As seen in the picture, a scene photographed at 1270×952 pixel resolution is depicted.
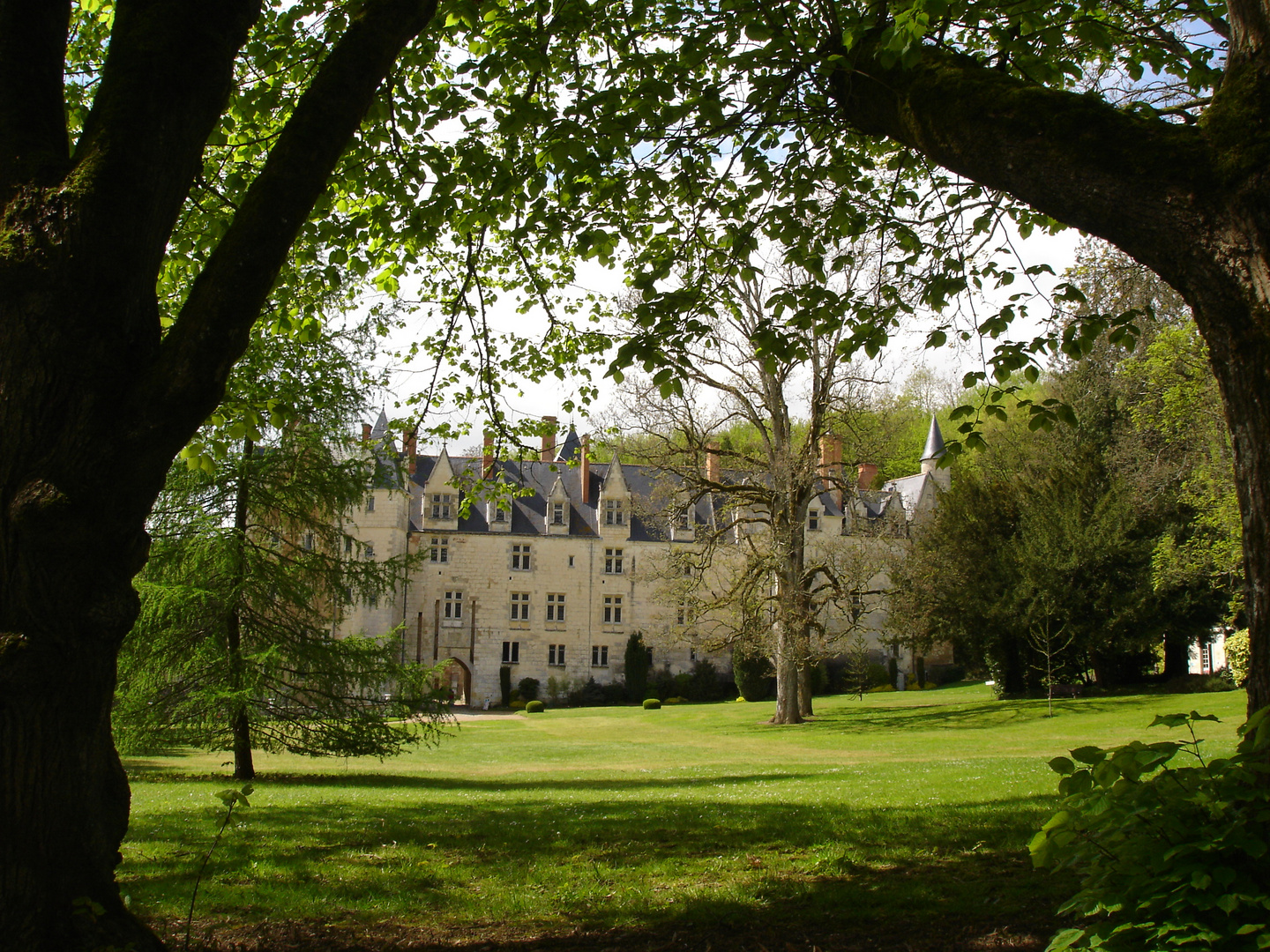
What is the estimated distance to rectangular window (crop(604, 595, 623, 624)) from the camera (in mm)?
43719

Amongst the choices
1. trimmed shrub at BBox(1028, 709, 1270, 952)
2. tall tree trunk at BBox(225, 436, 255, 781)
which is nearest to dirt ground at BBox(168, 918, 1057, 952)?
trimmed shrub at BBox(1028, 709, 1270, 952)

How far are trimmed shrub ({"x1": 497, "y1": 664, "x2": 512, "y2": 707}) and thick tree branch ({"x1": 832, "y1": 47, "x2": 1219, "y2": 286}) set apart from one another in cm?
3943

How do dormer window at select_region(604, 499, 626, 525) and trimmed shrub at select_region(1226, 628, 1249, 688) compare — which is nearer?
trimmed shrub at select_region(1226, 628, 1249, 688)

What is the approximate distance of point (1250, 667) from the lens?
340 cm

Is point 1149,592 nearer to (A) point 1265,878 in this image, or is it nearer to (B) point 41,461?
(A) point 1265,878

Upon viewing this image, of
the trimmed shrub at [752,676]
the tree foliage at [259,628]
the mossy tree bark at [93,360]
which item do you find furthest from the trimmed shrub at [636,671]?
the mossy tree bark at [93,360]

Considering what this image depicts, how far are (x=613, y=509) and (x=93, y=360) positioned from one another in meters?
41.1

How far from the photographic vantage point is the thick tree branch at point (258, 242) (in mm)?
3480

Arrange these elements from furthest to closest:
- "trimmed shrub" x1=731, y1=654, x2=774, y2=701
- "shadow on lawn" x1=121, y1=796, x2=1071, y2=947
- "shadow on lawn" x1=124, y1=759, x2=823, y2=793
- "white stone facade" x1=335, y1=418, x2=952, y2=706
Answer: "white stone facade" x1=335, y1=418, x2=952, y2=706
"trimmed shrub" x1=731, y1=654, x2=774, y2=701
"shadow on lawn" x1=124, y1=759, x2=823, y2=793
"shadow on lawn" x1=121, y1=796, x2=1071, y2=947

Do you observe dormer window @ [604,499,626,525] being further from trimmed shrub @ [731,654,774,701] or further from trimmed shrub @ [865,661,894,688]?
trimmed shrub @ [865,661,894,688]

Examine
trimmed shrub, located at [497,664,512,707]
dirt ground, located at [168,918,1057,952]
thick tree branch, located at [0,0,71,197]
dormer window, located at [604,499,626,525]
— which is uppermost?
dormer window, located at [604,499,626,525]

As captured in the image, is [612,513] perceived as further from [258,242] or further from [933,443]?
[258,242]

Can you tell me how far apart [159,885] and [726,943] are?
3.46 metres

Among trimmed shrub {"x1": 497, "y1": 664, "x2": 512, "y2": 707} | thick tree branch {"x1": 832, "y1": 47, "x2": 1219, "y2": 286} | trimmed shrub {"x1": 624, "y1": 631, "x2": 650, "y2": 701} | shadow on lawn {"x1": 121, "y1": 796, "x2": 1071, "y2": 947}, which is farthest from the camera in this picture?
trimmed shrub {"x1": 497, "y1": 664, "x2": 512, "y2": 707}
